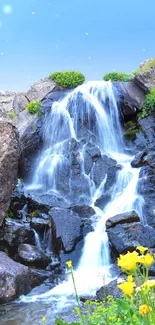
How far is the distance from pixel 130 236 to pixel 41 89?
10.5m

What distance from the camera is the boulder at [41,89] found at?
59.1 feet

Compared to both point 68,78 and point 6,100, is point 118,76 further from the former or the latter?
point 6,100

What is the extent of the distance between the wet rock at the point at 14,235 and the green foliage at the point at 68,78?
913 centimetres

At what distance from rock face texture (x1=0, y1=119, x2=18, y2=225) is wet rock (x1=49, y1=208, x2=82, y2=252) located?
54.9 inches

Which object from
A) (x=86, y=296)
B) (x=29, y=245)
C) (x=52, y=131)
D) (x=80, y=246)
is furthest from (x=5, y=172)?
(x=52, y=131)

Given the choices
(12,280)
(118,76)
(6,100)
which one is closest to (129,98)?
(118,76)

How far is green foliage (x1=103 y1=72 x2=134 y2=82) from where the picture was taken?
766 inches

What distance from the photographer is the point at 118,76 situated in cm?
1975

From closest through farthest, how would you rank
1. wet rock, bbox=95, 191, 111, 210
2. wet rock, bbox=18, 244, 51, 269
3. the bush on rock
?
wet rock, bbox=18, 244, 51, 269 < wet rock, bbox=95, 191, 111, 210 < the bush on rock

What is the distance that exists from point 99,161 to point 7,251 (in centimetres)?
507

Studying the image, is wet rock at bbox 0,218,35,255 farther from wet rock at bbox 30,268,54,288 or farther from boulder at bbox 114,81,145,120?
boulder at bbox 114,81,145,120

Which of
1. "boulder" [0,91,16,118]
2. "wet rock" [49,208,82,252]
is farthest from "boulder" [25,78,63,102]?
"wet rock" [49,208,82,252]

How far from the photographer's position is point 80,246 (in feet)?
33.5

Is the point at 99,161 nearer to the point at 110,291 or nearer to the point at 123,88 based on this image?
the point at 123,88
